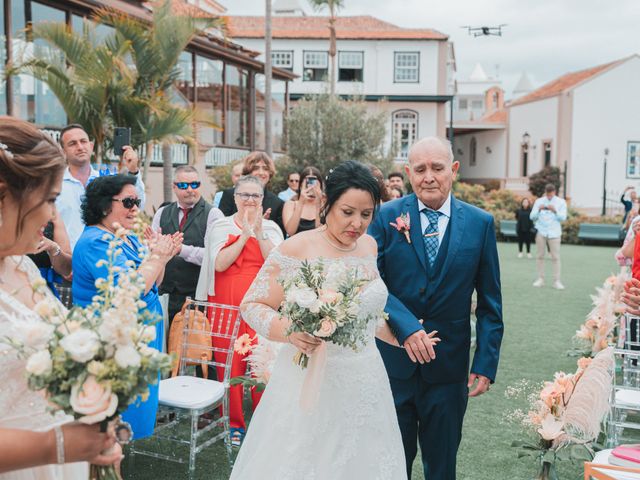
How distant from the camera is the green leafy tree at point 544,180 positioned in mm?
38000

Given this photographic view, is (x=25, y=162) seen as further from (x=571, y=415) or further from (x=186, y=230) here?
(x=186, y=230)

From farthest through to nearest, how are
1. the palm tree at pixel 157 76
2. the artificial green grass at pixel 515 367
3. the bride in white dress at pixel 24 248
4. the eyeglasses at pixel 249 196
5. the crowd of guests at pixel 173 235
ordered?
the palm tree at pixel 157 76 < the eyeglasses at pixel 249 196 < the artificial green grass at pixel 515 367 < the crowd of guests at pixel 173 235 < the bride in white dress at pixel 24 248

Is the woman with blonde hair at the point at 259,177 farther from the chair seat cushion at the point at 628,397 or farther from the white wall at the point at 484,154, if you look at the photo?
the white wall at the point at 484,154

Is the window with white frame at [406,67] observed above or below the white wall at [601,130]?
above

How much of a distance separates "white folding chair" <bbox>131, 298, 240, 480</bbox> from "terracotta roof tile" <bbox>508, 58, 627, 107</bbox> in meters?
40.7

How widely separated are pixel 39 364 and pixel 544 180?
3915cm

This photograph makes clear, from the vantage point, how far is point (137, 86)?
12.2m

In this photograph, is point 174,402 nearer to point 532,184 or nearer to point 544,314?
point 544,314

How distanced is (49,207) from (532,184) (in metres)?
39.5

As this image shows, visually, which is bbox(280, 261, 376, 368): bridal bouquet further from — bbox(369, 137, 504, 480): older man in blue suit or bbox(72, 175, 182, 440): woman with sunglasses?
bbox(72, 175, 182, 440): woman with sunglasses

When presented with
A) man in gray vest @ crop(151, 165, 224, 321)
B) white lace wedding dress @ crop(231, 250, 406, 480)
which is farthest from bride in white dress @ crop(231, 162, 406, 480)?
man in gray vest @ crop(151, 165, 224, 321)

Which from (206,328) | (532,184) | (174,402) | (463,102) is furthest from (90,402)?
(463,102)

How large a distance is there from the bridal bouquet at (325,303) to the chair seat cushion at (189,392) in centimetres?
203

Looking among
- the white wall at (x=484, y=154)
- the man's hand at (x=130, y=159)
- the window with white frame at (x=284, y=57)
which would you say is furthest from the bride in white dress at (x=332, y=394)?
the white wall at (x=484, y=154)
